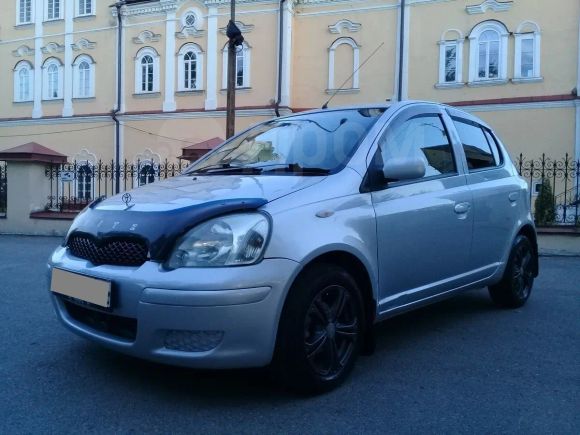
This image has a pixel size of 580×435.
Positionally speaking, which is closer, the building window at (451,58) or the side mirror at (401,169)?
the side mirror at (401,169)

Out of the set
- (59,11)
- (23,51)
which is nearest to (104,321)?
(59,11)

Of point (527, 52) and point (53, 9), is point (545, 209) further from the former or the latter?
point (53, 9)

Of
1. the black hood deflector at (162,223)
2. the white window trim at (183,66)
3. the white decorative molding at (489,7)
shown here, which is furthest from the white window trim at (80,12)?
the black hood deflector at (162,223)

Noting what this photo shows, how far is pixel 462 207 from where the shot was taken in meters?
4.01

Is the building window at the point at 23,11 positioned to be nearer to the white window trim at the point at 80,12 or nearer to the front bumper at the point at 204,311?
the white window trim at the point at 80,12

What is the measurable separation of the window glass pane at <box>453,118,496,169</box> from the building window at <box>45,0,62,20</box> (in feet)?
81.5

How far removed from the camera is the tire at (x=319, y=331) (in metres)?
2.79

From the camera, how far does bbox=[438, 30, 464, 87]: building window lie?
19.0 metres

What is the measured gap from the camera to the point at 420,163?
3412mm

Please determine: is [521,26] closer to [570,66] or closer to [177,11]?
[570,66]

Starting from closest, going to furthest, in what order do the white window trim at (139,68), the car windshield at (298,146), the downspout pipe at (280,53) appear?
the car windshield at (298,146) < the downspout pipe at (280,53) < the white window trim at (139,68)

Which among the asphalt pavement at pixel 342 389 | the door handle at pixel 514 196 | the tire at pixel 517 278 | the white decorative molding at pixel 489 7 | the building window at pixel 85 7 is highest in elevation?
the building window at pixel 85 7

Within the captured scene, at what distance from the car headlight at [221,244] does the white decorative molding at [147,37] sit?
2179cm

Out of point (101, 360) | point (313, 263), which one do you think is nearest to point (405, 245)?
point (313, 263)
